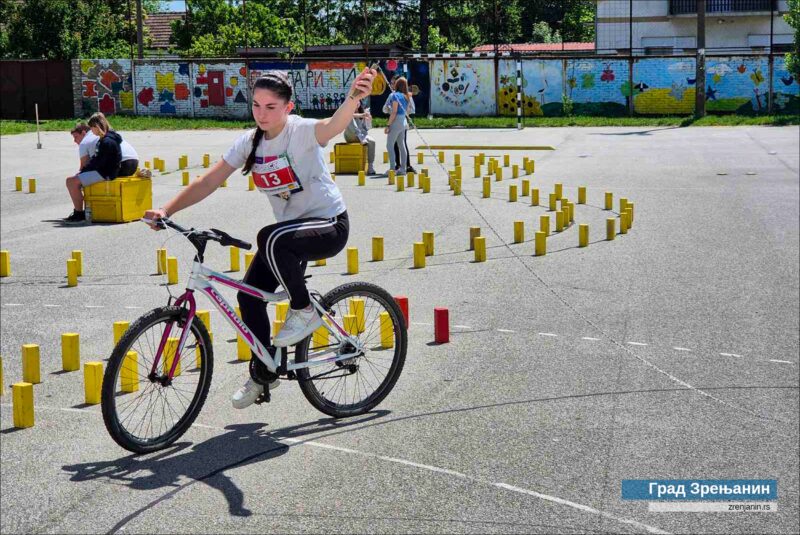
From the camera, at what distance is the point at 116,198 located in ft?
13.2

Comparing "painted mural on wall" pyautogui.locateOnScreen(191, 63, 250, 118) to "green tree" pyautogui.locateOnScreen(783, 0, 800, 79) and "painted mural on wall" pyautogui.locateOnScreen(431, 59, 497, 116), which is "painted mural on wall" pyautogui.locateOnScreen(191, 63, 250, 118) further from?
"green tree" pyautogui.locateOnScreen(783, 0, 800, 79)

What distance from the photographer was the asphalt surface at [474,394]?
704 centimetres

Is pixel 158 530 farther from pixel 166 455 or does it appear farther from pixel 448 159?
pixel 448 159

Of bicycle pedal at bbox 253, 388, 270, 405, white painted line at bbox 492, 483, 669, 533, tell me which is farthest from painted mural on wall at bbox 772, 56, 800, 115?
bicycle pedal at bbox 253, 388, 270, 405

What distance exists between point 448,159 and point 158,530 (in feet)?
77.3

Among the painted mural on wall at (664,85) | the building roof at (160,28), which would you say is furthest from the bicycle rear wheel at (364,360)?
the building roof at (160,28)

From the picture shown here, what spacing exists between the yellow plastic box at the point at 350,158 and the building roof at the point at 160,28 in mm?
50735

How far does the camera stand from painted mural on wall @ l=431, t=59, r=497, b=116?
47.4 m

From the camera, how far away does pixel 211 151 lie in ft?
102

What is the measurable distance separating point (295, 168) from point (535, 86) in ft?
144

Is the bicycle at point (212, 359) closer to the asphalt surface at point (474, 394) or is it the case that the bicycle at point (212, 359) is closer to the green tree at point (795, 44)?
the asphalt surface at point (474, 394)

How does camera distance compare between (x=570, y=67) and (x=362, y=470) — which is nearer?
(x=362, y=470)

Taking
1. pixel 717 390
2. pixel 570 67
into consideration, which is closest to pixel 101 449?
pixel 717 390

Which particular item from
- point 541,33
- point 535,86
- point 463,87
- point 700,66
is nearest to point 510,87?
point 535,86
